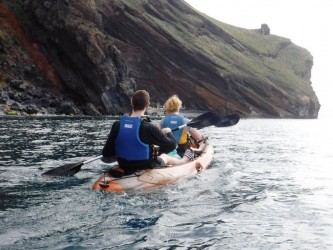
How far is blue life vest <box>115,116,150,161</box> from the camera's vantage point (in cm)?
912

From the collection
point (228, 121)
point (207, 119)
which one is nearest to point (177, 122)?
point (207, 119)

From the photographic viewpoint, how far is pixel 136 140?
9164 millimetres

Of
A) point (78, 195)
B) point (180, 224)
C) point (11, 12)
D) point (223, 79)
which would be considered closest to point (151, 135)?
point (78, 195)

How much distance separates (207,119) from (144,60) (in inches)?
2639

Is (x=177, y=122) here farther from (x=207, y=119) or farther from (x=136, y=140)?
(x=136, y=140)

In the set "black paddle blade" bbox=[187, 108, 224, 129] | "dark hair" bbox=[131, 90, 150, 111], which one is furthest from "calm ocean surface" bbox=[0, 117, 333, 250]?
"dark hair" bbox=[131, 90, 150, 111]

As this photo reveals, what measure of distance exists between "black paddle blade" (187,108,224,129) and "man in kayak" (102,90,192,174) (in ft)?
14.7

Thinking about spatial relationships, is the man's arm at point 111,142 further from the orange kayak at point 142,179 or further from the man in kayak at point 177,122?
the man in kayak at point 177,122

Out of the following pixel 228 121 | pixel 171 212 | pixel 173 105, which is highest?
pixel 173 105

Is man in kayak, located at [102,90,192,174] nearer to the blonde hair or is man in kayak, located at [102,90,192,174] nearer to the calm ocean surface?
the calm ocean surface

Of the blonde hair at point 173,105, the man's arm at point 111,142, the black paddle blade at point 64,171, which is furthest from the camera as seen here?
the blonde hair at point 173,105

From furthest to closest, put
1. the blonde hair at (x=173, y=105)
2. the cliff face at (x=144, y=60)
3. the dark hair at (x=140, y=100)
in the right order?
the cliff face at (x=144, y=60) → the blonde hair at (x=173, y=105) → the dark hair at (x=140, y=100)

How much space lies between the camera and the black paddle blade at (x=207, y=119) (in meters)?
14.2

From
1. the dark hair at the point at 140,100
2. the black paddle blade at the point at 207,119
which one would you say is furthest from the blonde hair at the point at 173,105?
the dark hair at the point at 140,100
